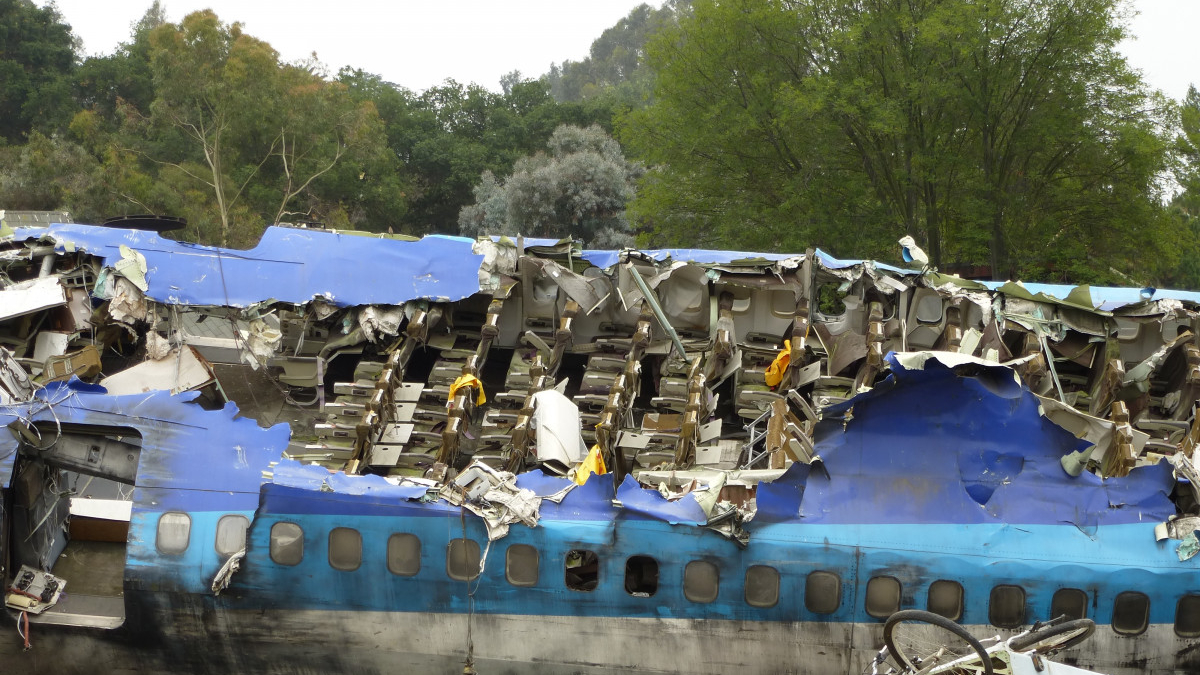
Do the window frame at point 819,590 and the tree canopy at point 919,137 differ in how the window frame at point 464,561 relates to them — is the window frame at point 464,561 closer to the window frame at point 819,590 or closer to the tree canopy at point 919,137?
the window frame at point 819,590

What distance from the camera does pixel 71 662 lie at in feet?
52.1

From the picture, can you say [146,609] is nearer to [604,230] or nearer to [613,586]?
[613,586]

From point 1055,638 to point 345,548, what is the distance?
914 centimetres

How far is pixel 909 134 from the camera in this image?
39.0 m

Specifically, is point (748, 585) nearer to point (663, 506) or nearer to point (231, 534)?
point (663, 506)

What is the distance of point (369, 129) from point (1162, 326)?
156ft

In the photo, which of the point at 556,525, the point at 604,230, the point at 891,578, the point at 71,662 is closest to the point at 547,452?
the point at 556,525

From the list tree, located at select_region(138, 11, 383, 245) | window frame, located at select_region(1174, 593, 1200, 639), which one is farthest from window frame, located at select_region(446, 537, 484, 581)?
tree, located at select_region(138, 11, 383, 245)

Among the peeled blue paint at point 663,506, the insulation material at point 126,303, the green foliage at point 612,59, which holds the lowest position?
the peeled blue paint at point 663,506

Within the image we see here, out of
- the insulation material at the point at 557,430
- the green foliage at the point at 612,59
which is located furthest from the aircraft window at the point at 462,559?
the green foliage at the point at 612,59

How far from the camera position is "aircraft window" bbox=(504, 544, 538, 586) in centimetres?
1492

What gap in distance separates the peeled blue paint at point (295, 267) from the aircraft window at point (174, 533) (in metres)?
4.46

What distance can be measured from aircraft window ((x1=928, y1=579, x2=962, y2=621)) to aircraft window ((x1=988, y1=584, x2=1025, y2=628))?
42 centimetres

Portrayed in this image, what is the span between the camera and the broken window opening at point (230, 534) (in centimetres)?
1523
